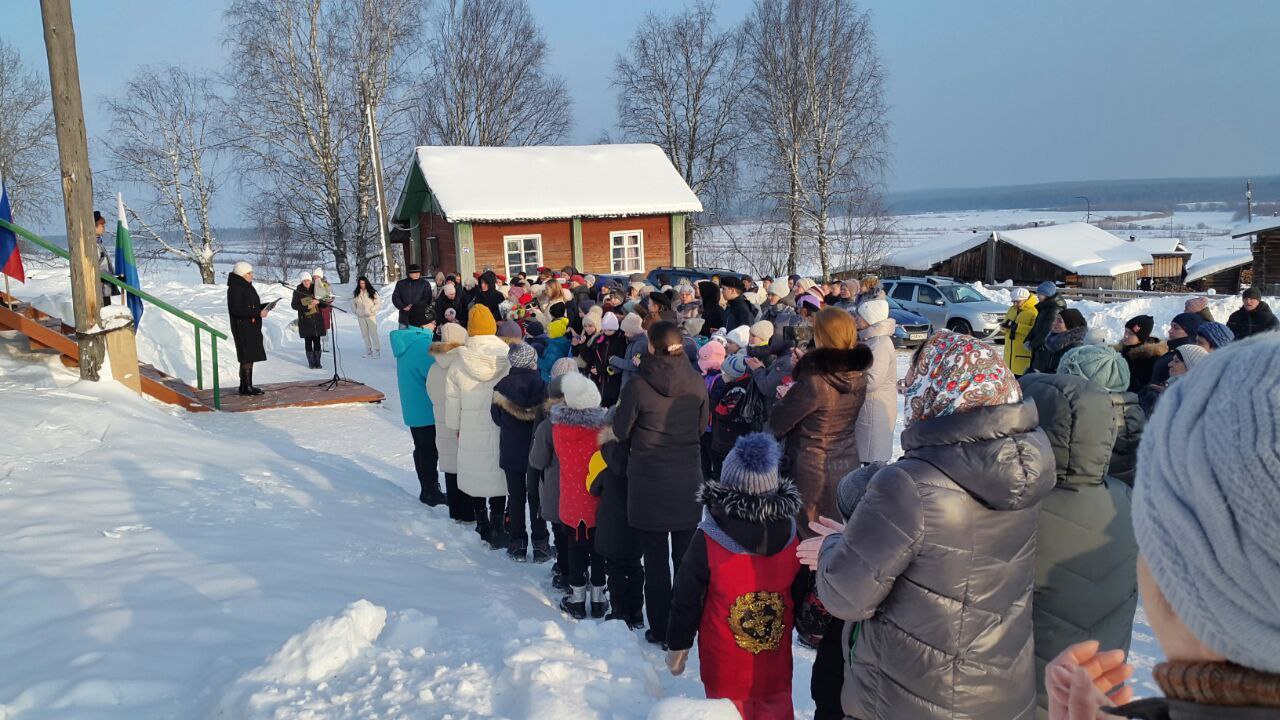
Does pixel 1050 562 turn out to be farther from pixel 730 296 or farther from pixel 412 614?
pixel 730 296

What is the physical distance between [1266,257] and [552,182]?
24.4 metres

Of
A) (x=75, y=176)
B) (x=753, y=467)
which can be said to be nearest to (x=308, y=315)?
(x=75, y=176)

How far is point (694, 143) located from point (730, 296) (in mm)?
24764

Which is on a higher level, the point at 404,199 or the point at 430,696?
the point at 404,199

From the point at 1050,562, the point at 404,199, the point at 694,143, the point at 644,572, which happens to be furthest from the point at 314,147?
Result: the point at 1050,562

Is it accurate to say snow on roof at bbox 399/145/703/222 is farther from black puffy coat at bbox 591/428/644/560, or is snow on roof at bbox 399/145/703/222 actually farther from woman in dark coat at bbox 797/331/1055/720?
woman in dark coat at bbox 797/331/1055/720

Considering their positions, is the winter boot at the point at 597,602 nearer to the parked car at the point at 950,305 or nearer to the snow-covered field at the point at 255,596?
the snow-covered field at the point at 255,596

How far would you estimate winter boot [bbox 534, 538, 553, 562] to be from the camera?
593cm

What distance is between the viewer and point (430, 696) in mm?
3111

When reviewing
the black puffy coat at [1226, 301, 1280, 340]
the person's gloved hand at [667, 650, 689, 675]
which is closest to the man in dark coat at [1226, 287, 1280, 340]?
the black puffy coat at [1226, 301, 1280, 340]

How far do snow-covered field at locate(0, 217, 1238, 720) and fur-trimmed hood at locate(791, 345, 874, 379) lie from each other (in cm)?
156

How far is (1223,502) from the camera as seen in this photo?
88 centimetres

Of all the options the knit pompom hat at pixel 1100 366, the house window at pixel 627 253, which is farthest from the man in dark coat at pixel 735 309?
the house window at pixel 627 253

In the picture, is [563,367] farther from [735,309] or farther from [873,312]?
[735,309]
